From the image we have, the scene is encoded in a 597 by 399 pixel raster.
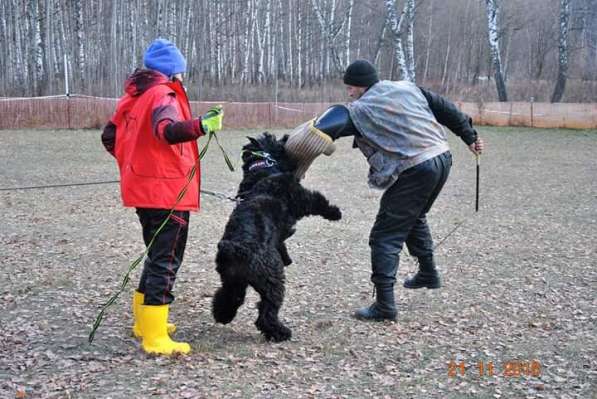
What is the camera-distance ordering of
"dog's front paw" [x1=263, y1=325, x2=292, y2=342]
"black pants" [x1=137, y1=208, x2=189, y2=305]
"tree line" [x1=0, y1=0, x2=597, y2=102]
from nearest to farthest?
"black pants" [x1=137, y1=208, x2=189, y2=305]
"dog's front paw" [x1=263, y1=325, x2=292, y2=342]
"tree line" [x1=0, y1=0, x2=597, y2=102]

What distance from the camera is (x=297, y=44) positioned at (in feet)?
105

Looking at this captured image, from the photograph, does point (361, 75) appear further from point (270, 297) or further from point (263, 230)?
point (270, 297)

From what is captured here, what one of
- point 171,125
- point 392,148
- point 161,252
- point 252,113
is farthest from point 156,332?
point 252,113

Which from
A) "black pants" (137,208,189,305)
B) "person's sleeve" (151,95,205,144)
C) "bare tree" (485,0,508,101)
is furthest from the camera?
"bare tree" (485,0,508,101)

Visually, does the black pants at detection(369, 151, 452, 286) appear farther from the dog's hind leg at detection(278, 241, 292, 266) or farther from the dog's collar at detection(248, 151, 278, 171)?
the dog's collar at detection(248, 151, 278, 171)

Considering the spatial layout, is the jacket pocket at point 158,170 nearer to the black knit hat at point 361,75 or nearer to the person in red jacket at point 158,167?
the person in red jacket at point 158,167

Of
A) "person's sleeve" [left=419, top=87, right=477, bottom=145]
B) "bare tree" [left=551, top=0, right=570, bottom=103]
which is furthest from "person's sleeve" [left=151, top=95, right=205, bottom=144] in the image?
"bare tree" [left=551, top=0, right=570, bottom=103]

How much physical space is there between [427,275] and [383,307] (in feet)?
2.24

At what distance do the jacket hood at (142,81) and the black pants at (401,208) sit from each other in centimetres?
176

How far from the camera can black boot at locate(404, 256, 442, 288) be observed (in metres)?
5.01

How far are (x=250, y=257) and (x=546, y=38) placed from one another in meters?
33.3

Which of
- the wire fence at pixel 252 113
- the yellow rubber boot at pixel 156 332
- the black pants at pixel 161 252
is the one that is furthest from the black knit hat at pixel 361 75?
the wire fence at pixel 252 113

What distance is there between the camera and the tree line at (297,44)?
24531mm

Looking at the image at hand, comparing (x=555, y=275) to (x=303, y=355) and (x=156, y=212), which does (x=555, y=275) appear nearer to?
(x=303, y=355)
